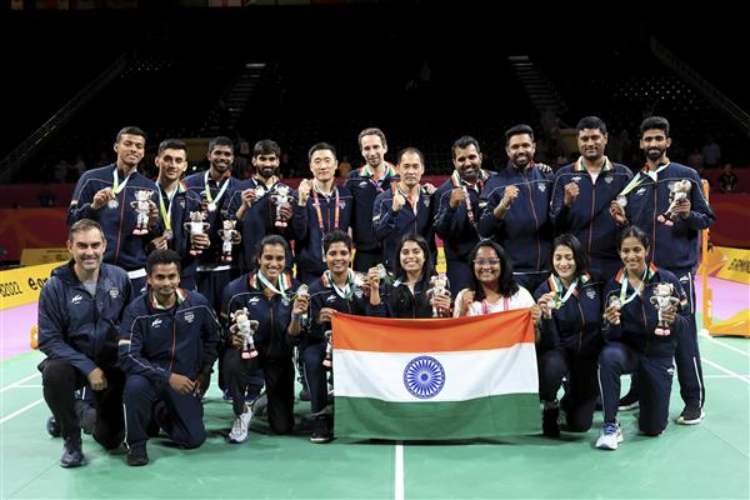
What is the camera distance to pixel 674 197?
253 inches

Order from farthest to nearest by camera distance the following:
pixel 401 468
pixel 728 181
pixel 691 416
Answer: pixel 728 181, pixel 691 416, pixel 401 468

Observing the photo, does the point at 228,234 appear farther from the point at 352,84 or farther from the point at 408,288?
the point at 352,84

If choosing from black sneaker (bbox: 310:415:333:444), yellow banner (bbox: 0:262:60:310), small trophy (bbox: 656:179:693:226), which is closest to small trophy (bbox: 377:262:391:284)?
black sneaker (bbox: 310:415:333:444)

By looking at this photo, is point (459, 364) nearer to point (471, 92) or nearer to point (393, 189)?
point (393, 189)

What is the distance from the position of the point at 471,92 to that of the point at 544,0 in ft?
12.8

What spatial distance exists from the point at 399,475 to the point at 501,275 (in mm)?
1821

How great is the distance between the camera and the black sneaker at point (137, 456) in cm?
562

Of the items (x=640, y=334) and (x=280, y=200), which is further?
(x=280, y=200)

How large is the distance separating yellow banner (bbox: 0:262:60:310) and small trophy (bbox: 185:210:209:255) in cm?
697

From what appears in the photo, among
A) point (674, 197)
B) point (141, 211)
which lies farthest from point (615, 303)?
point (141, 211)

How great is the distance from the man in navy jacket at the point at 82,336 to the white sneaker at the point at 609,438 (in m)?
3.74

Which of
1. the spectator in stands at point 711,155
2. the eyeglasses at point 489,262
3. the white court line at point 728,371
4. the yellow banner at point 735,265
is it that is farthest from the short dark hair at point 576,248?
the spectator in stands at point 711,155

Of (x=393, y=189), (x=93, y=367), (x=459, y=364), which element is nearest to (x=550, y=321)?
(x=459, y=364)

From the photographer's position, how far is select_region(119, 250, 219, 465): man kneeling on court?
5.77 metres
